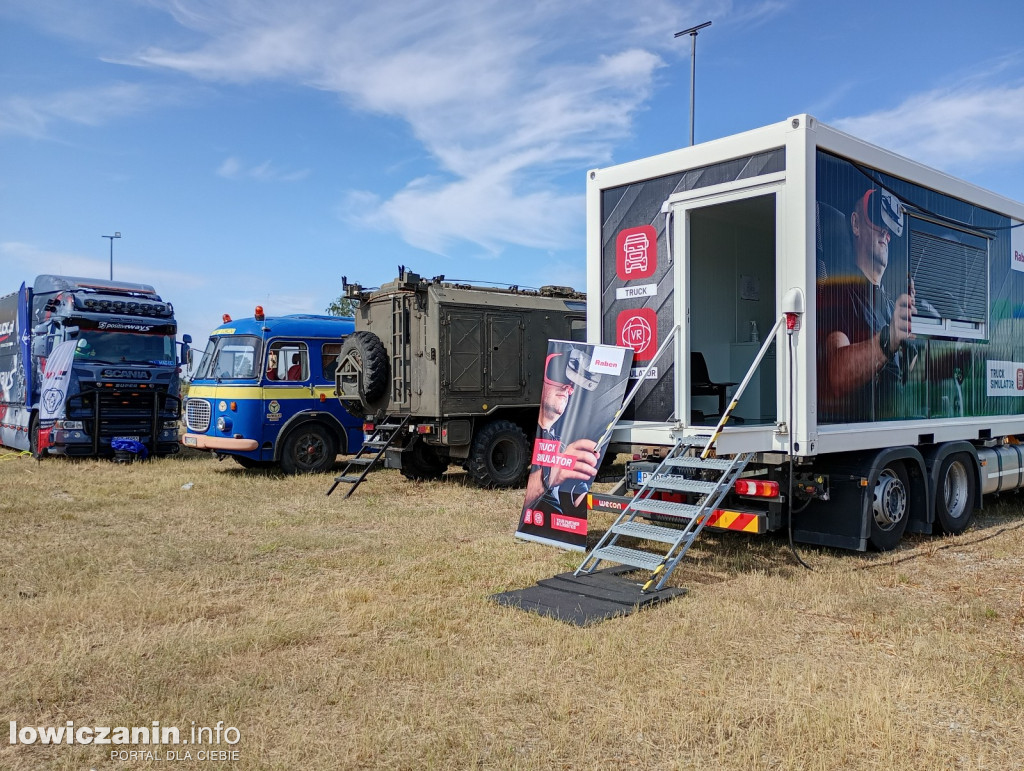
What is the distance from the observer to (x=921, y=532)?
7.52m

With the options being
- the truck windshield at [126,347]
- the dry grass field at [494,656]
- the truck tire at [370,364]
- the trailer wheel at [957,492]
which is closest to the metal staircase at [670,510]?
the dry grass field at [494,656]

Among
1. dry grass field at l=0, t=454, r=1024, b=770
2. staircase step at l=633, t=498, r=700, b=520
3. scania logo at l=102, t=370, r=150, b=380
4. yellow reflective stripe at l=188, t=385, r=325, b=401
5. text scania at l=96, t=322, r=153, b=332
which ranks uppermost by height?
text scania at l=96, t=322, r=153, b=332

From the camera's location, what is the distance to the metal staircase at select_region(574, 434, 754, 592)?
5816 millimetres

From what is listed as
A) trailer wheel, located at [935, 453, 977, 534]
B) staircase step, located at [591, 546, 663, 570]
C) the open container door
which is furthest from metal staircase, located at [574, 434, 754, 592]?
trailer wheel, located at [935, 453, 977, 534]

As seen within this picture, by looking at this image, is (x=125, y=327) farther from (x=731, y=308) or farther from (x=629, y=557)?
(x=629, y=557)

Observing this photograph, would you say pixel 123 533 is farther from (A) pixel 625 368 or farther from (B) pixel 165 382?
(B) pixel 165 382

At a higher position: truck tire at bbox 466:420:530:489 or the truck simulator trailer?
the truck simulator trailer

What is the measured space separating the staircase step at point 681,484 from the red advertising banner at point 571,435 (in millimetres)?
683

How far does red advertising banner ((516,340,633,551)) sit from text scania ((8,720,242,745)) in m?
3.78

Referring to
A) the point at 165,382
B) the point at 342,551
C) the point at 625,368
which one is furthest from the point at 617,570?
the point at 165,382

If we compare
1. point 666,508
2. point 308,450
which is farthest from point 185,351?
point 666,508

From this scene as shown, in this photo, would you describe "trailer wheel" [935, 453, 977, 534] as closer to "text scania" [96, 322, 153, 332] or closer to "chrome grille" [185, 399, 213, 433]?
"chrome grille" [185, 399, 213, 433]

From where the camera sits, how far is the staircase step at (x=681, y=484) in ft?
19.8

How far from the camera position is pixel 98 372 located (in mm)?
14539
